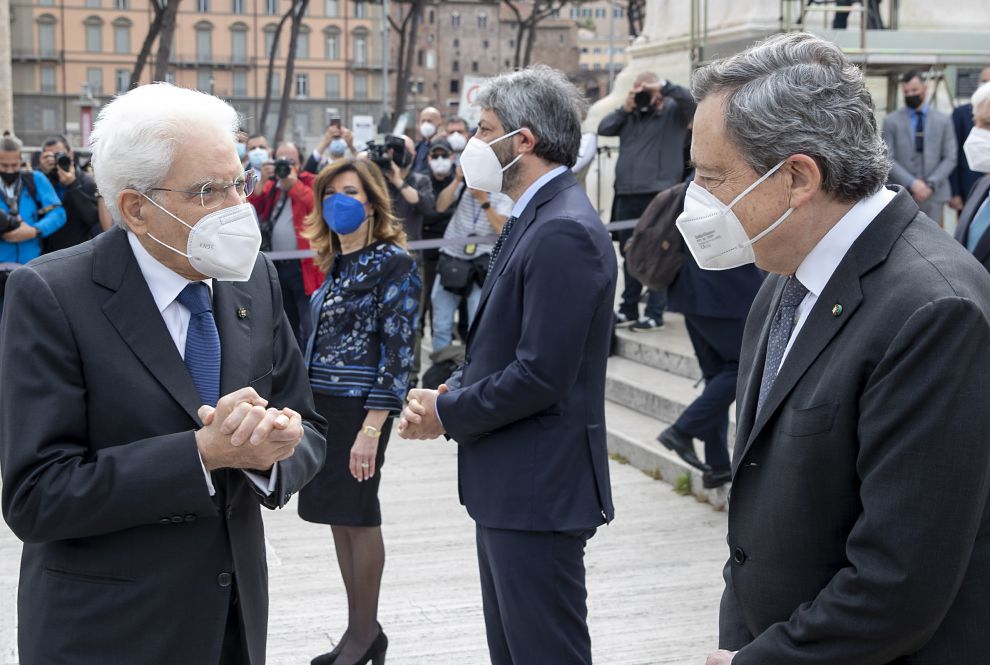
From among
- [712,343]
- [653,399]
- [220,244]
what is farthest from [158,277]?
[653,399]

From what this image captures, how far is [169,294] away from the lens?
2.48 m

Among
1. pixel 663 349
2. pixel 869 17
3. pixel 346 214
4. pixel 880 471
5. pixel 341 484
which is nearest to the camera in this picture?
pixel 880 471

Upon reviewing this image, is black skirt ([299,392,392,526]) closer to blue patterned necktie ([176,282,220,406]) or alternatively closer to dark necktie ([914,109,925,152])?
blue patterned necktie ([176,282,220,406])

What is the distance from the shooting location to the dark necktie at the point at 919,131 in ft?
31.8

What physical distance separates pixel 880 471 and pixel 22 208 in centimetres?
937

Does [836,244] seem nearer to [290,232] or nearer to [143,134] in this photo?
[143,134]

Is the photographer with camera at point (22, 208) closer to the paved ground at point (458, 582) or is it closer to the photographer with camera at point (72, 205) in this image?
the photographer with camera at point (72, 205)

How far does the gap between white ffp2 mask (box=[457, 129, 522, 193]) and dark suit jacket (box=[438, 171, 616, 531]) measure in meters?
0.19

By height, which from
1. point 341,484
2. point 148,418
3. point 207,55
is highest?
point 207,55

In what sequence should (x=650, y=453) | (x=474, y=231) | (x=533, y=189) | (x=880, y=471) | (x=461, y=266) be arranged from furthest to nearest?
(x=474, y=231) < (x=461, y=266) < (x=650, y=453) < (x=533, y=189) < (x=880, y=471)

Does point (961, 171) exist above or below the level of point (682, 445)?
above

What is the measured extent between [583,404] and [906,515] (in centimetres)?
156

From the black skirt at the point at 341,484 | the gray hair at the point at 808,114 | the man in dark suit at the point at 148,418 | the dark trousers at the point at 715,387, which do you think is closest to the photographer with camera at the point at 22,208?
the dark trousers at the point at 715,387

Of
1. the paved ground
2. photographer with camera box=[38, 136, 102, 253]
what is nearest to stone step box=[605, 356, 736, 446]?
the paved ground
